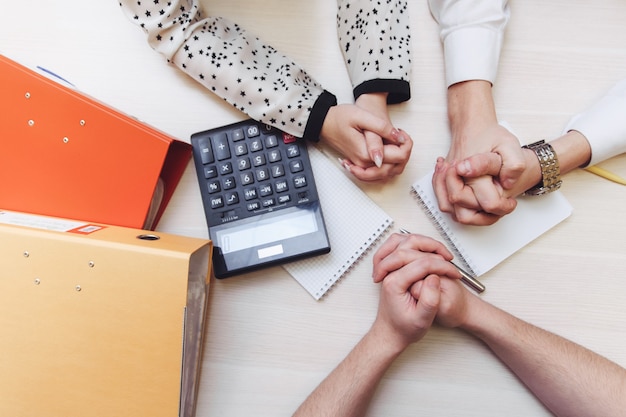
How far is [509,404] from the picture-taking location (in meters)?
0.60

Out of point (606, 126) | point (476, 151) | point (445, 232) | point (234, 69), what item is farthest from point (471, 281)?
point (234, 69)

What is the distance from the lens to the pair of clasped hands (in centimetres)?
59

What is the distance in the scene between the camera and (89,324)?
47 centimetres

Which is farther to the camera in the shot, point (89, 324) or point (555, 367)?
point (555, 367)

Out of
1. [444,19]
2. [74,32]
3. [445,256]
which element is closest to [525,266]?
[445,256]

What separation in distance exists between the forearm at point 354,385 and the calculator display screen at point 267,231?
177mm

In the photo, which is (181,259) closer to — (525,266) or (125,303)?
(125,303)

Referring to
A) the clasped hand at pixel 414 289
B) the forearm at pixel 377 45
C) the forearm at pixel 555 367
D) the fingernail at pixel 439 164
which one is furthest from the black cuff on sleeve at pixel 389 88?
the forearm at pixel 555 367

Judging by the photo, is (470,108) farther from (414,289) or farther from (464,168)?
(414,289)

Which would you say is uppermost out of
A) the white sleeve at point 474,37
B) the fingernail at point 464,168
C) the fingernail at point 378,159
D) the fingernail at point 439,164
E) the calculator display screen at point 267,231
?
the white sleeve at point 474,37

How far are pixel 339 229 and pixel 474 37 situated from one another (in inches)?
13.2

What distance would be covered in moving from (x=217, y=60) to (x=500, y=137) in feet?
1.35

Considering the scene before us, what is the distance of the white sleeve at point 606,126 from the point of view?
0.61 meters

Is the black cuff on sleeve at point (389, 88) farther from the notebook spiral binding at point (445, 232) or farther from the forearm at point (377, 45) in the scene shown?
the notebook spiral binding at point (445, 232)
